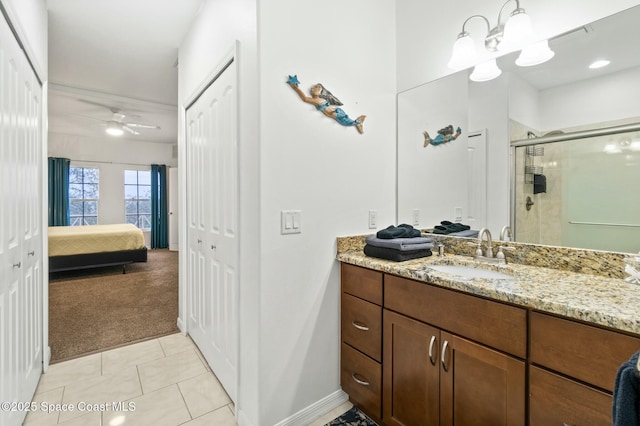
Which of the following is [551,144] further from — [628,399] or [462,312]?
[628,399]

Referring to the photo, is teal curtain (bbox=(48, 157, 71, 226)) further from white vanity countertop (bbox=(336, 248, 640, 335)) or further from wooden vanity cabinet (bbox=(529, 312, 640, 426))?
wooden vanity cabinet (bbox=(529, 312, 640, 426))

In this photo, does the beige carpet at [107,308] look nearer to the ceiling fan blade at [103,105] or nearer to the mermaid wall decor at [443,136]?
the ceiling fan blade at [103,105]

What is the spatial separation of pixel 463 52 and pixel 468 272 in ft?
4.05

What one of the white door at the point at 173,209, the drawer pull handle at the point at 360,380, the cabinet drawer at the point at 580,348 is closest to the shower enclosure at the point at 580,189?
the cabinet drawer at the point at 580,348

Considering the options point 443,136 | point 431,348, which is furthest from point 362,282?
point 443,136

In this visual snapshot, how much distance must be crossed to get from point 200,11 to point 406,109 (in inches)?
68.8

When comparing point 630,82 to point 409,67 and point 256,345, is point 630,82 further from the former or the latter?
point 256,345

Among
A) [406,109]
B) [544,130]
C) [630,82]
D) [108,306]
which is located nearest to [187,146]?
[406,109]

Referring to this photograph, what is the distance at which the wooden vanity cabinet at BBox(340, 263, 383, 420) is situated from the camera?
5.00 feet

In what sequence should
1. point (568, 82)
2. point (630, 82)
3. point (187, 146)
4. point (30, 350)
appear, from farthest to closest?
point (187, 146) < point (30, 350) < point (568, 82) < point (630, 82)

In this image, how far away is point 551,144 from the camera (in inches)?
58.1

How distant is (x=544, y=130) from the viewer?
150 cm

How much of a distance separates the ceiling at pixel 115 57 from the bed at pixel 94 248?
1.99 metres

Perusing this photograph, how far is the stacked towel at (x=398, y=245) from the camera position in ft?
5.12
